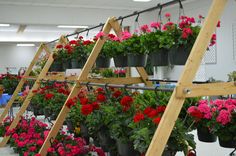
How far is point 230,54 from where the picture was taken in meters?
6.81

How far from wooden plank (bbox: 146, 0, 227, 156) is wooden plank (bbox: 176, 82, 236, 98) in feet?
0.10

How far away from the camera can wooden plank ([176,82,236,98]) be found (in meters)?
1.67

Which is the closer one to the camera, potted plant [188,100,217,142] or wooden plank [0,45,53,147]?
potted plant [188,100,217,142]

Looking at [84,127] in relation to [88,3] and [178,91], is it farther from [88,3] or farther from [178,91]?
[88,3]

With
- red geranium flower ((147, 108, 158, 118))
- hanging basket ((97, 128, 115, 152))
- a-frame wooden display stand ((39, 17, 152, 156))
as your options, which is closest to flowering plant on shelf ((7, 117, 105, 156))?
a-frame wooden display stand ((39, 17, 152, 156))

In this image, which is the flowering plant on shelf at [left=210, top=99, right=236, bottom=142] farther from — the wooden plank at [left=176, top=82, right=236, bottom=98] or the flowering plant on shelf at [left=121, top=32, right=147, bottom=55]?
the flowering plant on shelf at [left=121, top=32, right=147, bottom=55]

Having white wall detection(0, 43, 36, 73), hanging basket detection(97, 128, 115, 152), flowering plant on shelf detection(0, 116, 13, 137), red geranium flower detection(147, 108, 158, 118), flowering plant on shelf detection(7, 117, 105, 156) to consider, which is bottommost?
flowering plant on shelf detection(0, 116, 13, 137)

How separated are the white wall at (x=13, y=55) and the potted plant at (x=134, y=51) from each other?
10.2 meters

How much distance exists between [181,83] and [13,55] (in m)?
11.6

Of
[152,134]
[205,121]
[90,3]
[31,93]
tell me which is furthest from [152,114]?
[90,3]

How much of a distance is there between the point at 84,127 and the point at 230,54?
4663 mm

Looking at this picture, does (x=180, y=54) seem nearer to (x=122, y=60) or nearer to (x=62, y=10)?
(x=122, y=60)

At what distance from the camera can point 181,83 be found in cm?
167

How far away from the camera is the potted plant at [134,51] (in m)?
2.79
